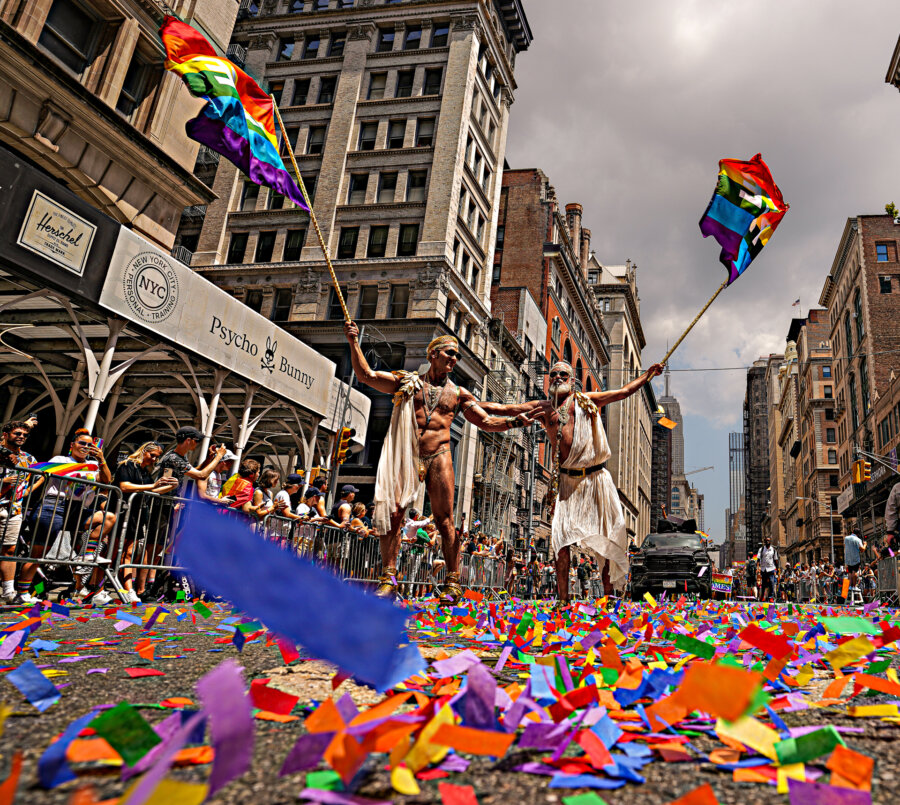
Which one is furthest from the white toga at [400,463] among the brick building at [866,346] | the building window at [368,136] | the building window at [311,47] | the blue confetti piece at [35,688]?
the brick building at [866,346]

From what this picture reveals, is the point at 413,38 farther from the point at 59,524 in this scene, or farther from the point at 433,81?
the point at 59,524

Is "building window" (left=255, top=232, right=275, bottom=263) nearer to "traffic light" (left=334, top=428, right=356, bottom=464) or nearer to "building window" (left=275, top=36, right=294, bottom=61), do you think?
"building window" (left=275, top=36, right=294, bottom=61)

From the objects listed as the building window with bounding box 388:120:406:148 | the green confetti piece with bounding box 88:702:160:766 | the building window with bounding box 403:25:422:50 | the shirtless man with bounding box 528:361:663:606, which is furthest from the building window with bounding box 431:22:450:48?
the green confetti piece with bounding box 88:702:160:766

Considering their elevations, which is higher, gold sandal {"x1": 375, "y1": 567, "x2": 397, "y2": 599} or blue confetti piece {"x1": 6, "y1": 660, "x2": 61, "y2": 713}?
gold sandal {"x1": 375, "y1": 567, "x2": 397, "y2": 599}

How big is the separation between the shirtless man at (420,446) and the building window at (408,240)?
2675 centimetres

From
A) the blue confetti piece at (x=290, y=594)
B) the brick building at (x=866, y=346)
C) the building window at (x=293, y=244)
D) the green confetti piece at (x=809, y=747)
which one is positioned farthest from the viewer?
the brick building at (x=866, y=346)

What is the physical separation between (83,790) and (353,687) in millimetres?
1123

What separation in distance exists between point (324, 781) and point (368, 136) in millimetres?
37115

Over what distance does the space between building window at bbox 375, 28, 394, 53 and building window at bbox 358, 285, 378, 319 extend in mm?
14243

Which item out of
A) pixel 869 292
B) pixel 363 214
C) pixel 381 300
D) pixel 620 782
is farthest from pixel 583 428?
pixel 869 292

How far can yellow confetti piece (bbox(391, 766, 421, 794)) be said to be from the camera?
1184mm

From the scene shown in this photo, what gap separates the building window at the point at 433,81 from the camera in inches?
1377

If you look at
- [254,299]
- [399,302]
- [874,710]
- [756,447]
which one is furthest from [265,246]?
[756,447]

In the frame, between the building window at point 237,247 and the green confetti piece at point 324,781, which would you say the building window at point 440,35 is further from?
the green confetti piece at point 324,781
